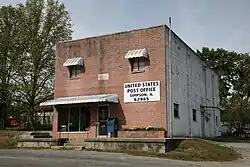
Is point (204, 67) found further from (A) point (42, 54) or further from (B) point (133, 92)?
(A) point (42, 54)

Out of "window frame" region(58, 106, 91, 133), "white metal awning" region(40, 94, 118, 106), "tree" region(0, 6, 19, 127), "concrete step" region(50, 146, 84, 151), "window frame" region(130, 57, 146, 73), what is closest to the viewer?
"concrete step" region(50, 146, 84, 151)

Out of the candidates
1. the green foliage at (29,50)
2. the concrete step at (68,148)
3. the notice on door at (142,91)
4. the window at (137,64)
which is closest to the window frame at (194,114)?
the notice on door at (142,91)

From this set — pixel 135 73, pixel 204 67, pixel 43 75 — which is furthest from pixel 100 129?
pixel 43 75

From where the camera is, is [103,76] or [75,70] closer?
[103,76]

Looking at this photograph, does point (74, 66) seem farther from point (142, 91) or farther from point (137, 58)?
point (142, 91)

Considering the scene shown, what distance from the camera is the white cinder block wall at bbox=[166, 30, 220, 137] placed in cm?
2517

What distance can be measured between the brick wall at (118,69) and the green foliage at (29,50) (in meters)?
11.5

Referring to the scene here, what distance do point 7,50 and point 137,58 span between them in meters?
21.2

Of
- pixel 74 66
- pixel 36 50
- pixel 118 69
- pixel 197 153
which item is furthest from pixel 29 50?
pixel 197 153

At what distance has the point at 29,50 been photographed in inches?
1550

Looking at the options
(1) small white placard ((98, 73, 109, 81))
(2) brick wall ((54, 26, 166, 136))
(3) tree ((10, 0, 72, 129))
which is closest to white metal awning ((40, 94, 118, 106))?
(2) brick wall ((54, 26, 166, 136))

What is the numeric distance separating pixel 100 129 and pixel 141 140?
6487 millimetres

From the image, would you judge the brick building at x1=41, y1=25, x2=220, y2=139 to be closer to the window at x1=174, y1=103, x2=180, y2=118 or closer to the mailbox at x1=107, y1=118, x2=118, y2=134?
the window at x1=174, y1=103, x2=180, y2=118

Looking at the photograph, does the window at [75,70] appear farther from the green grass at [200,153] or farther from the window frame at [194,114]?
the green grass at [200,153]
